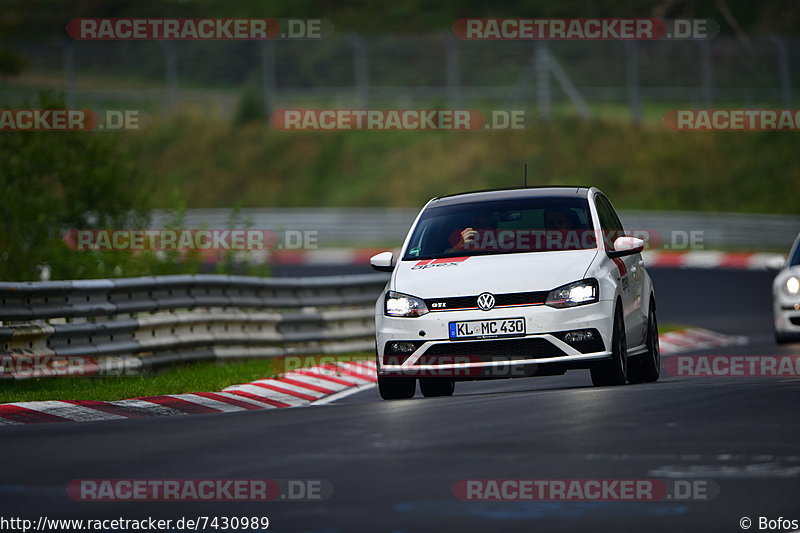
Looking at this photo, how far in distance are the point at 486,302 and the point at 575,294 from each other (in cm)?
69

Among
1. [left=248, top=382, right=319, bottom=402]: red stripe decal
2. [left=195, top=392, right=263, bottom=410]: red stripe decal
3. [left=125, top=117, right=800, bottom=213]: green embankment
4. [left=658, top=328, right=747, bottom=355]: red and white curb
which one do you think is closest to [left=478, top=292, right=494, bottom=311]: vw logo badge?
[left=195, top=392, right=263, bottom=410]: red stripe decal

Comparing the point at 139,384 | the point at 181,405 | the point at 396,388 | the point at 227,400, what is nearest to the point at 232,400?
the point at 227,400

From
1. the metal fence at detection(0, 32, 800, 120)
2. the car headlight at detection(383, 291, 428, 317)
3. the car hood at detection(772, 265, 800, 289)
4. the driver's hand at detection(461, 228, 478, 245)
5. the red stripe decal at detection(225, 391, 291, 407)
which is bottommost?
the red stripe decal at detection(225, 391, 291, 407)

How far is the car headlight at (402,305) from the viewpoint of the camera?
1219cm

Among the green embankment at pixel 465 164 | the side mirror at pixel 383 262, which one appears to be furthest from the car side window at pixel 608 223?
the green embankment at pixel 465 164

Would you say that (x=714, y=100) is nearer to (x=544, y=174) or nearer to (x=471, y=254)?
(x=544, y=174)

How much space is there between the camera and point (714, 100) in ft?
152

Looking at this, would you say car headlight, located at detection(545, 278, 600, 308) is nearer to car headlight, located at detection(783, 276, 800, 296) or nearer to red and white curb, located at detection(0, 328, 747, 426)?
red and white curb, located at detection(0, 328, 747, 426)

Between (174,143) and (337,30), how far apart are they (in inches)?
800

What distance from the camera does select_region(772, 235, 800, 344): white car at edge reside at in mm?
18828

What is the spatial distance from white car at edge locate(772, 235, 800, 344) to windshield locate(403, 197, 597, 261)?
6.33 metres

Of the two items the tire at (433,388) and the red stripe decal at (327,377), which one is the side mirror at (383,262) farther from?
the red stripe decal at (327,377)

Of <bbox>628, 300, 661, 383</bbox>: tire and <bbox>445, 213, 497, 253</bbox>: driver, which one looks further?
<bbox>628, 300, 661, 383</bbox>: tire

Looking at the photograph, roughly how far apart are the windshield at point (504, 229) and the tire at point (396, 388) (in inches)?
41.3
